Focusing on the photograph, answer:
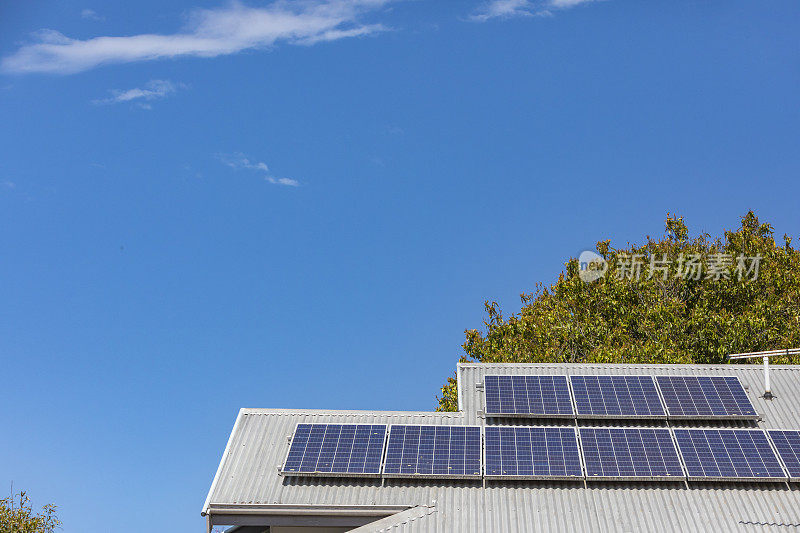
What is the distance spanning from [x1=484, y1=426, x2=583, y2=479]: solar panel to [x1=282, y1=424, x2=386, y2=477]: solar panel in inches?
122

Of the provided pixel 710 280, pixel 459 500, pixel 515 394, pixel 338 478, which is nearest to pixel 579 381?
pixel 515 394

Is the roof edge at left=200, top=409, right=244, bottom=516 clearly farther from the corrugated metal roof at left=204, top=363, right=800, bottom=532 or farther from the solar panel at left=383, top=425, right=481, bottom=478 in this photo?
the solar panel at left=383, top=425, right=481, bottom=478

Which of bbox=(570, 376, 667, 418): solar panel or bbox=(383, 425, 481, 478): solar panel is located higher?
bbox=(570, 376, 667, 418): solar panel

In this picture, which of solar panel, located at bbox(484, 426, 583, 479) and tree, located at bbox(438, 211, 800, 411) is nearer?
solar panel, located at bbox(484, 426, 583, 479)

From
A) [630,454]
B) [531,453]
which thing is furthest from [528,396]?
[630,454]

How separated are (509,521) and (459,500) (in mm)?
1412

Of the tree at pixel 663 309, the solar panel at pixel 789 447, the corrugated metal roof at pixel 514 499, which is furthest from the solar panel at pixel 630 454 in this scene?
the tree at pixel 663 309

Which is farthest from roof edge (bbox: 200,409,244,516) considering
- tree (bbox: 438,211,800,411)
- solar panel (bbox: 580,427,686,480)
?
tree (bbox: 438,211,800,411)

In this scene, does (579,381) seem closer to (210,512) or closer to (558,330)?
(210,512)

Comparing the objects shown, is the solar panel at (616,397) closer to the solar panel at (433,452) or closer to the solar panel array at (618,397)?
the solar panel array at (618,397)

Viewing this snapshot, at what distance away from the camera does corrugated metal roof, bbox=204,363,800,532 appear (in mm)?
18953

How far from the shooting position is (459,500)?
19.8 meters

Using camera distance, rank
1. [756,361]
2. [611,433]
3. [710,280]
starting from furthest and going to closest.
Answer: [710,280] < [756,361] < [611,433]

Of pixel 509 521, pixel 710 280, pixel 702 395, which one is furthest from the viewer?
pixel 710 280
